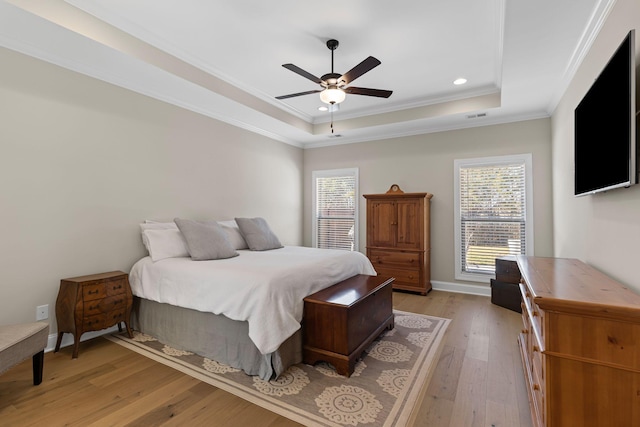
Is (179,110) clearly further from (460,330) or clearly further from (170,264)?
(460,330)

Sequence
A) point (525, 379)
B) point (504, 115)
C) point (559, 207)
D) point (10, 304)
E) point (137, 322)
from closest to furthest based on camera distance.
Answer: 1. point (525, 379)
2. point (10, 304)
3. point (137, 322)
4. point (559, 207)
5. point (504, 115)

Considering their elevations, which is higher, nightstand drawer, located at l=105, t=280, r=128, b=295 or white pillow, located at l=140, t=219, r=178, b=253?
white pillow, located at l=140, t=219, r=178, b=253

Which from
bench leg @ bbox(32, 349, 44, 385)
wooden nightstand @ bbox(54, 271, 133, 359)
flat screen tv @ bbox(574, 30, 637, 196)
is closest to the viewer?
flat screen tv @ bbox(574, 30, 637, 196)

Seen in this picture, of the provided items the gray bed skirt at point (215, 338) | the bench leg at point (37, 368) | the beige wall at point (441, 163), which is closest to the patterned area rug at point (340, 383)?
the gray bed skirt at point (215, 338)

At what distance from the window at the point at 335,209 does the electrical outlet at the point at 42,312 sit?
13.5ft

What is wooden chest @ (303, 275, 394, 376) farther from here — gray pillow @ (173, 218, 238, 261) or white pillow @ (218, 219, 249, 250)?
white pillow @ (218, 219, 249, 250)

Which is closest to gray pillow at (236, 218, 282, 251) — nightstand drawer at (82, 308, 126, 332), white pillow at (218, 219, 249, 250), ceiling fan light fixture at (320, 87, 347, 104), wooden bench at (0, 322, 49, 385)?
white pillow at (218, 219, 249, 250)

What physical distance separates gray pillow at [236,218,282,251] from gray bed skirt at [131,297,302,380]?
1.36 meters

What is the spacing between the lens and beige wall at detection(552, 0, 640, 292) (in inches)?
66.1

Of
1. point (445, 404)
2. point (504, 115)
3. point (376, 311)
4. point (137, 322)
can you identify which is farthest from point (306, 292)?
point (504, 115)

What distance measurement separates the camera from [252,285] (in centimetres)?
231

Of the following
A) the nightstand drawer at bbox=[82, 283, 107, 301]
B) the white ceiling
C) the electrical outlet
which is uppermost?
the white ceiling

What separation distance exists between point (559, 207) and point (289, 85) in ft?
11.9

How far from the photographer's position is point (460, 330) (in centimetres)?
320
